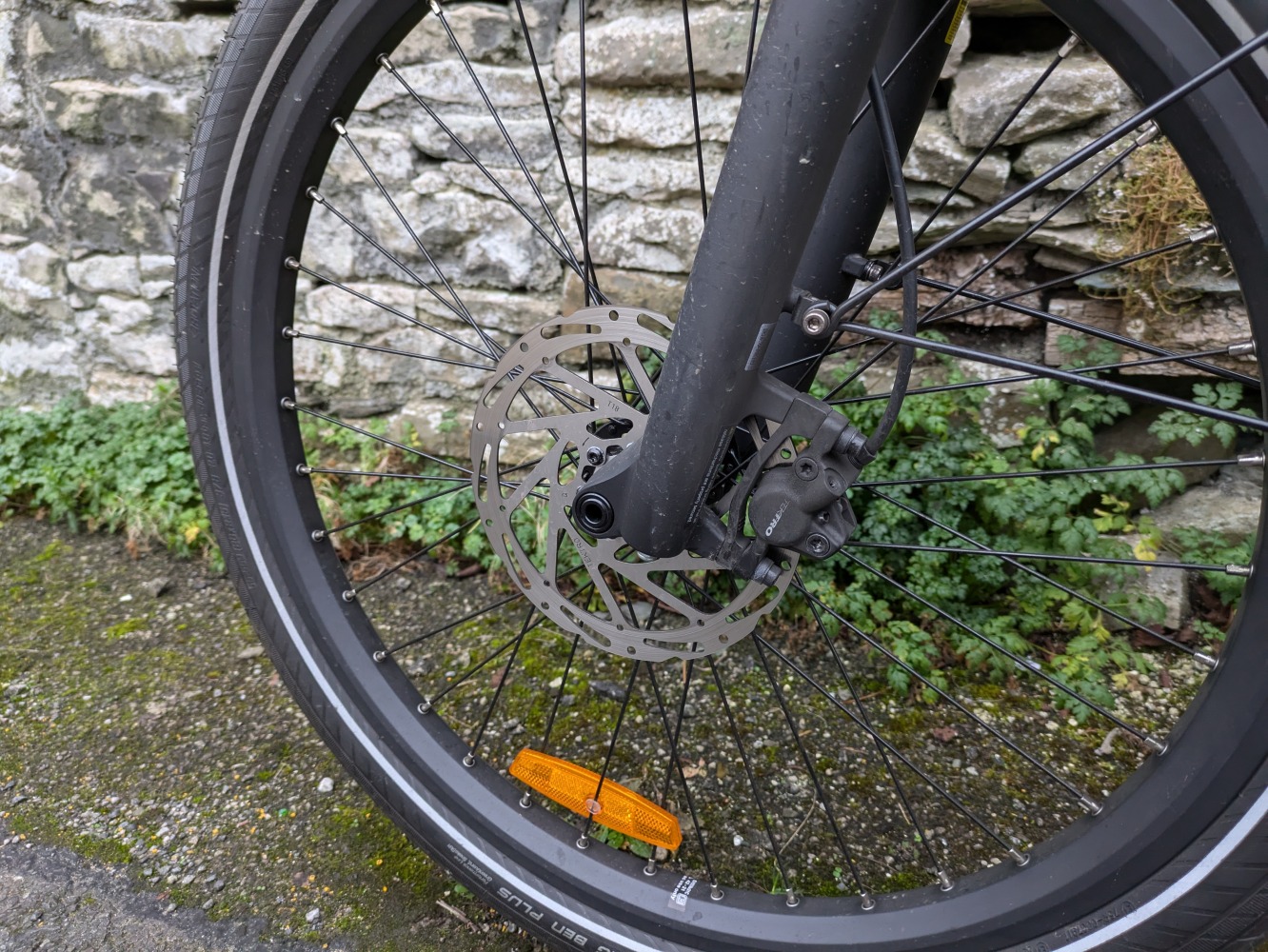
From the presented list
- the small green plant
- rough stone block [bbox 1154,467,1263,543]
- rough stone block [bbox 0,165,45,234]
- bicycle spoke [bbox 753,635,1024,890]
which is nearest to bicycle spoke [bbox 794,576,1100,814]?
bicycle spoke [bbox 753,635,1024,890]

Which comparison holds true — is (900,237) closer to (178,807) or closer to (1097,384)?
(1097,384)

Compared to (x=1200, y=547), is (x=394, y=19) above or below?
above

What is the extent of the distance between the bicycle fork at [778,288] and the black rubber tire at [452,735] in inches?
8.0

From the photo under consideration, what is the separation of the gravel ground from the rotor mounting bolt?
824mm

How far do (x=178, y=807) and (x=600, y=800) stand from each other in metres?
0.79

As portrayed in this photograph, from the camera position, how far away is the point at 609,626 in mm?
1050

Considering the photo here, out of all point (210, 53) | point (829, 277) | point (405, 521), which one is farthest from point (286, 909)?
point (210, 53)

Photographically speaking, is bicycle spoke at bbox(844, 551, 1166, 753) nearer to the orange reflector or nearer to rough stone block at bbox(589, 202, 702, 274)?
the orange reflector

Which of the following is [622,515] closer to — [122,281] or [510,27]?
[510,27]

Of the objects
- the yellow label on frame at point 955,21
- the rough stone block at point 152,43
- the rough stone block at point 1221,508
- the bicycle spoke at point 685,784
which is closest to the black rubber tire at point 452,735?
the bicycle spoke at point 685,784

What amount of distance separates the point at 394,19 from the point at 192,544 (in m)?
1.62

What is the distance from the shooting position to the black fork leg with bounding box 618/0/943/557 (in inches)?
27.4

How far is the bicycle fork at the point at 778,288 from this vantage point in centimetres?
71

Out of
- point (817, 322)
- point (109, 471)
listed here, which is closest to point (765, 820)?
point (817, 322)
